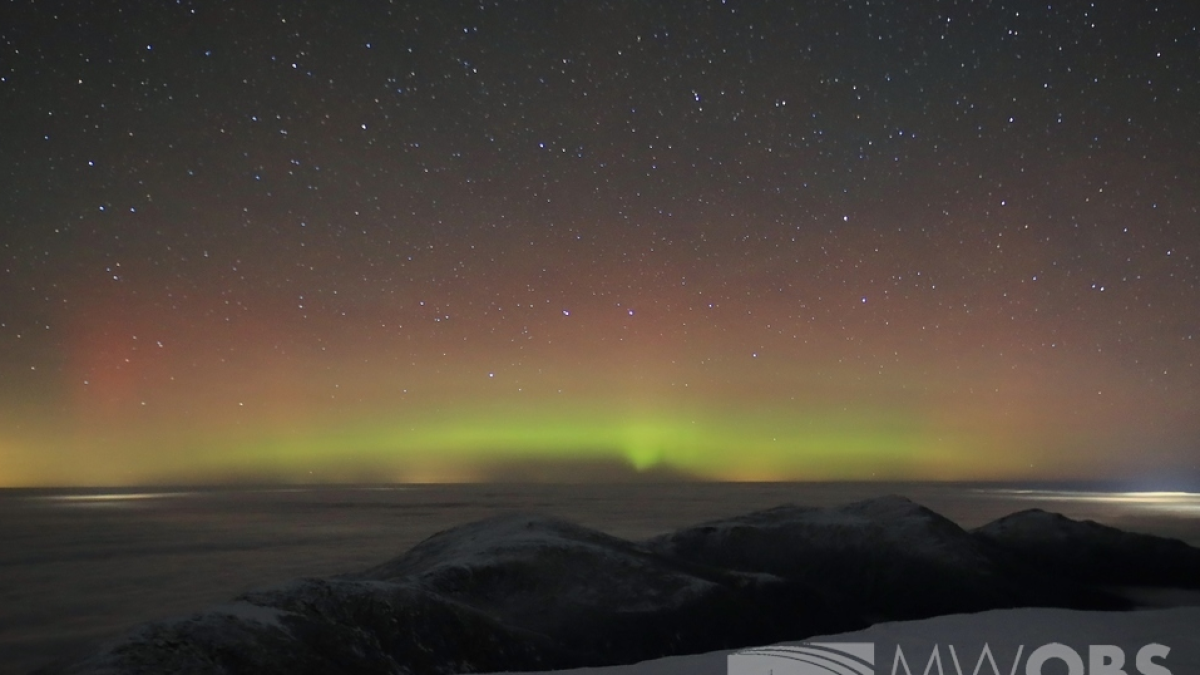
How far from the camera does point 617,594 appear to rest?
9.58m

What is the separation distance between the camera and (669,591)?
976 centimetres

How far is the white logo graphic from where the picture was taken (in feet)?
22.4

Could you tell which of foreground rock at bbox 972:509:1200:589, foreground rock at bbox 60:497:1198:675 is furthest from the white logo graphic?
foreground rock at bbox 972:509:1200:589

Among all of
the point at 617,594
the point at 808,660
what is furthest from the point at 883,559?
the point at 808,660

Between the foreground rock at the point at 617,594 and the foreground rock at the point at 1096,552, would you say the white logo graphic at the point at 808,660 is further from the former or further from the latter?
the foreground rock at the point at 1096,552

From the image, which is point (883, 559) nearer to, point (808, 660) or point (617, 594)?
point (617, 594)

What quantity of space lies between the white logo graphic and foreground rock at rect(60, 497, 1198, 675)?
1.35m

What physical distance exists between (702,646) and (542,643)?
210 centimetres

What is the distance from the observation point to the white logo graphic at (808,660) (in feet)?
22.4

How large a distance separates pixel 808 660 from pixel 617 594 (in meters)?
2.94

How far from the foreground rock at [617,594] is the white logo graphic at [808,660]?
53.2 inches

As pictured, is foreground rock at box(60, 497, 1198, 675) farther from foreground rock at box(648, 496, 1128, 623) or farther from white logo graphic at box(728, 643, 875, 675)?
white logo graphic at box(728, 643, 875, 675)

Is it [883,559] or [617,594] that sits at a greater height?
[617,594]

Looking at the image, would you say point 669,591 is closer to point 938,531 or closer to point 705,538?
point 705,538
